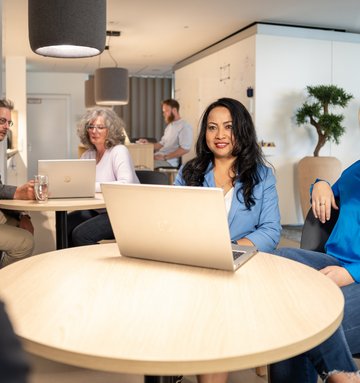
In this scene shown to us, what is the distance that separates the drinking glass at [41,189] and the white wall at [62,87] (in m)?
9.98

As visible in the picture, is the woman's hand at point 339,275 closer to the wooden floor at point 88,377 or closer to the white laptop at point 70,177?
the wooden floor at point 88,377

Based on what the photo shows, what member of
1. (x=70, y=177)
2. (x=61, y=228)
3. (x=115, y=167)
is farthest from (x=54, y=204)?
(x=115, y=167)

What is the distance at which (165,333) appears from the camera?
0.99m

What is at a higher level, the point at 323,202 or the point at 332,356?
the point at 323,202

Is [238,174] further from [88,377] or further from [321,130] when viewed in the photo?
[321,130]

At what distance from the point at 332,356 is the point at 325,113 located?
208 inches

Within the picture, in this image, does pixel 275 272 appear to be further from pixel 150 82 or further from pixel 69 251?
pixel 150 82

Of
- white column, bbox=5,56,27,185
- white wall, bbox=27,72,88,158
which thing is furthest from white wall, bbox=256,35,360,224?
white wall, bbox=27,72,88,158

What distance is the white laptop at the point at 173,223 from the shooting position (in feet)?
4.34

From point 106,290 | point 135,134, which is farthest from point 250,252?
point 135,134

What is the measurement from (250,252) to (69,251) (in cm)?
60

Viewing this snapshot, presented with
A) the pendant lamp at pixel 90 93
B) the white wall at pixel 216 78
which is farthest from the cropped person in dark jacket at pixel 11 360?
the pendant lamp at pixel 90 93

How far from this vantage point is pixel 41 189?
2889 millimetres

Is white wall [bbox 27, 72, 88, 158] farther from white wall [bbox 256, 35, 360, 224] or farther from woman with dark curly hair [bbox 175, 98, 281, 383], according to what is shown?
woman with dark curly hair [bbox 175, 98, 281, 383]
